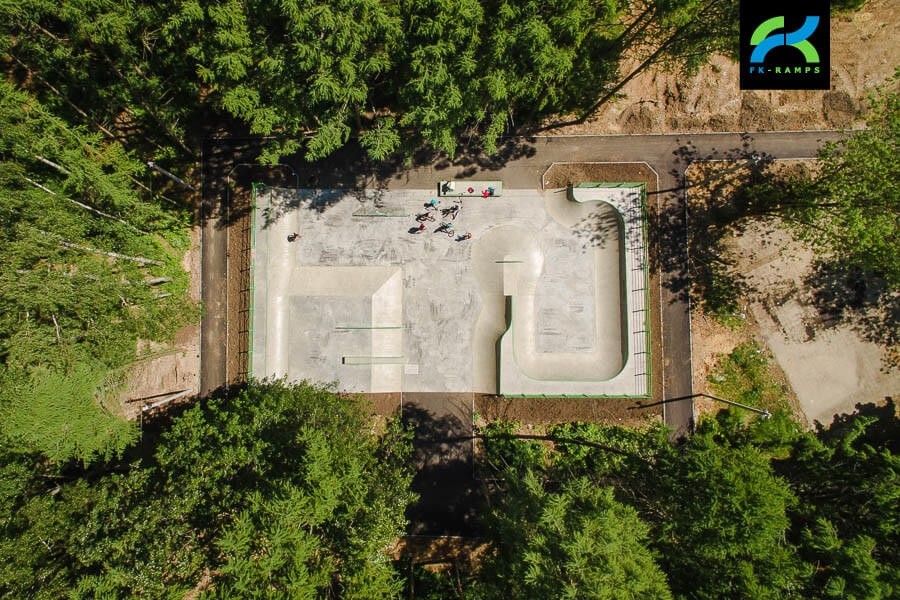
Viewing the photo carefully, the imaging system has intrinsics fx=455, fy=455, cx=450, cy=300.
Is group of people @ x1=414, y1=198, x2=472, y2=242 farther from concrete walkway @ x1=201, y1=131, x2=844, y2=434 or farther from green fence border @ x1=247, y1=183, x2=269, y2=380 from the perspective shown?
green fence border @ x1=247, y1=183, x2=269, y2=380

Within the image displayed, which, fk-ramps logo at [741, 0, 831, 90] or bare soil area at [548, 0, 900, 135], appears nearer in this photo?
fk-ramps logo at [741, 0, 831, 90]

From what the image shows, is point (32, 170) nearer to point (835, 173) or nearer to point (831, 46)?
point (835, 173)

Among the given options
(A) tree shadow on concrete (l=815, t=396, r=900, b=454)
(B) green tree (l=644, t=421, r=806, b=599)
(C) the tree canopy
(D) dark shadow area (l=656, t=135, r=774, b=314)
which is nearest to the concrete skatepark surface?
(D) dark shadow area (l=656, t=135, r=774, b=314)

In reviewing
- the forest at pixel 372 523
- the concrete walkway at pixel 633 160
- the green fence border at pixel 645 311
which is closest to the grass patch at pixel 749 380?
the concrete walkway at pixel 633 160

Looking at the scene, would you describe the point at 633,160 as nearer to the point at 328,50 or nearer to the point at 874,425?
the point at 328,50

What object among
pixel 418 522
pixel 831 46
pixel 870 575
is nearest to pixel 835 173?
pixel 831 46
